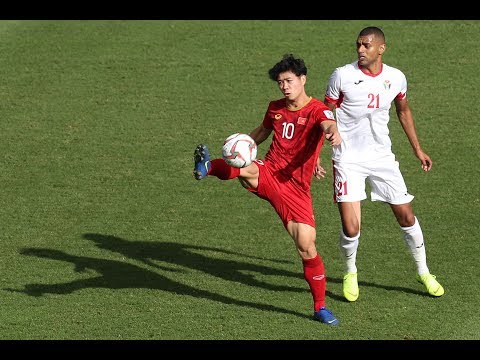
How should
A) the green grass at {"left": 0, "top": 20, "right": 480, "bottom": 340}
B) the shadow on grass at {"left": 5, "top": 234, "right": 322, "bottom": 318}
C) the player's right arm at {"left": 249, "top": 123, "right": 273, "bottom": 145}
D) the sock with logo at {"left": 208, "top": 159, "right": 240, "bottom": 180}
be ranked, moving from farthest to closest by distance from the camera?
the shadow on grass at {"left": 5, "top": 234, "right": 322, "bottom": 318} < the green grass at {"left": 0, "top": 20, "right": 480, "bottom": 340} < the player's right arm at {"left": 249, "top": 123, "right": 273, "bottom": 145} < the sock with logo at {"left": 208, "top": 159, "right": 240, "bottom": 180}

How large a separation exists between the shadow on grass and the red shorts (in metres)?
1.17

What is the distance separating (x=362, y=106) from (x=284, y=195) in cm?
145

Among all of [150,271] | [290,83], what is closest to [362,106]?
[290,83]

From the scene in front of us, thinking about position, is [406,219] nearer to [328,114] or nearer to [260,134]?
[328,114]

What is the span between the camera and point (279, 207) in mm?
13336

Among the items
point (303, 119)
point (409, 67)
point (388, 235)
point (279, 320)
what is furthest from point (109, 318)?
point (409, 67)

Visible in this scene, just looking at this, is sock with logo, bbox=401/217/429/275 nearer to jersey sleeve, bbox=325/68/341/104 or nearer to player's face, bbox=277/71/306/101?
jersey sleeve, bbox=325/68/341/104

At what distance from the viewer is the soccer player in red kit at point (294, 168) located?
1308 centimetres

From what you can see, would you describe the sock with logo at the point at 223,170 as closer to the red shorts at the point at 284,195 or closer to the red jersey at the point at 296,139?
the red shorts at the point at 284,195

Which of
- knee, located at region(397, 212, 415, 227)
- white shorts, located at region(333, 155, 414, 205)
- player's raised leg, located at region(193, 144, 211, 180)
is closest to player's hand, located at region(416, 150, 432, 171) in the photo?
white shorts, located at region(333, 155, 414, 205)

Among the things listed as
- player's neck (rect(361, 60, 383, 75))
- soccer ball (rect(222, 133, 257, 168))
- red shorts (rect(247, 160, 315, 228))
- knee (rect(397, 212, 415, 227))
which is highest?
player's neck (rect(361, 60, 383, 75))

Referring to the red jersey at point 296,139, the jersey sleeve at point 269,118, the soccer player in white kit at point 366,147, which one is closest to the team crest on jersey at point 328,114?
the red jersey at point 296,139

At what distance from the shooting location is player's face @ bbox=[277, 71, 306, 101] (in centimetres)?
1298

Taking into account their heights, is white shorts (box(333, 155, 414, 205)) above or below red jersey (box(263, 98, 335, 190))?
below
